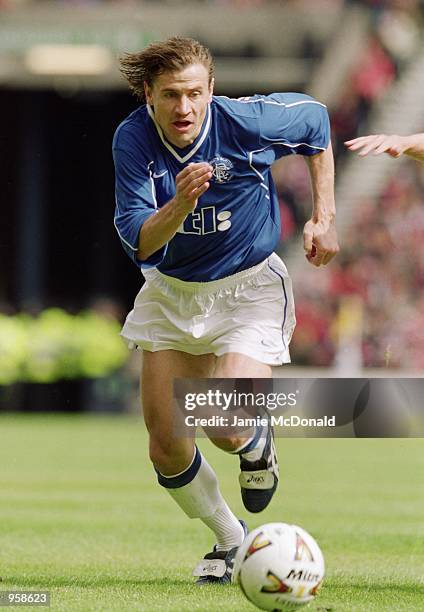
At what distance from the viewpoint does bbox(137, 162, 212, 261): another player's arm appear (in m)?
4.06

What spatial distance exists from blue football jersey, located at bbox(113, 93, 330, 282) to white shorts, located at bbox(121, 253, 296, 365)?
0.07 m

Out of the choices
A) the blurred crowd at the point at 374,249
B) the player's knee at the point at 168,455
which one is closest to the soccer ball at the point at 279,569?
the player's knee at the point at 168,455

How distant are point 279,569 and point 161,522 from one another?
309 centimetres

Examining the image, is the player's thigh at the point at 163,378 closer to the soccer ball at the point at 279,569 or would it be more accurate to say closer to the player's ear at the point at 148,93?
the soccer ball at the point at 279,569

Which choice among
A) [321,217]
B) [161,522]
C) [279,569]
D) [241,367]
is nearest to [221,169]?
[321,217]

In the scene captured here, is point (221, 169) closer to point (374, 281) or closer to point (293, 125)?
point (293, 125)

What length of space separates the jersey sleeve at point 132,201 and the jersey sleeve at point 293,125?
0.49 m

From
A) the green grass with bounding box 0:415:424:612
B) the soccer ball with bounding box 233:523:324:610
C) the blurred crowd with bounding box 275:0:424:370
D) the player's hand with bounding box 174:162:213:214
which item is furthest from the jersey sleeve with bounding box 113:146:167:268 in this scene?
the blurred crowd with bounding box 275:0:424:370

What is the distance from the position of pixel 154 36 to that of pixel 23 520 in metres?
8.76

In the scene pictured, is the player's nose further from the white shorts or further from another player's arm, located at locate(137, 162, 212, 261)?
the white shorts

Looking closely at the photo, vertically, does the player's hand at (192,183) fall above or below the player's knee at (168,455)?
above

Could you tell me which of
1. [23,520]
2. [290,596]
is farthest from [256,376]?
[23,520]

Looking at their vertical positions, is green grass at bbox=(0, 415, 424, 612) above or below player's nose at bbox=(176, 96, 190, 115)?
below

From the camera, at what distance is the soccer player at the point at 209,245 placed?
4.60 m
